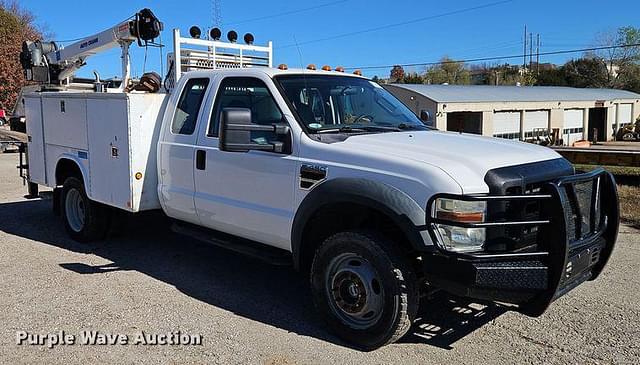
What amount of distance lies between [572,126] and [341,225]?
170 ft

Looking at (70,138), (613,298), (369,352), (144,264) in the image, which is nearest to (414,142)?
(369,352)

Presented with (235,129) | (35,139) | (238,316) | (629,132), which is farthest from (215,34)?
(629,132)

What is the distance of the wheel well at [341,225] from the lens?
427cm

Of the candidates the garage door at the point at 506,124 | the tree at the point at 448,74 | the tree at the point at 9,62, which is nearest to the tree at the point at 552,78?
the tree at the point at 448,74

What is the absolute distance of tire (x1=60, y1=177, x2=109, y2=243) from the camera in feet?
23.3

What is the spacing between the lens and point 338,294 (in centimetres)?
441

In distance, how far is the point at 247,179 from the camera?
501 cm

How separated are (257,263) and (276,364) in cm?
248

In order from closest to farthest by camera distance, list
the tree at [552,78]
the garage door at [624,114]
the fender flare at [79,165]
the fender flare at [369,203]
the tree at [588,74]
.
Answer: the fender flare at [369,203] → the fender flare at [79,165] → the garage door at [624,114] → the tree at [588,74] → the tree at [552,78]

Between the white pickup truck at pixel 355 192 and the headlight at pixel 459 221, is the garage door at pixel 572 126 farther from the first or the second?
the headlight at pixel 459 221

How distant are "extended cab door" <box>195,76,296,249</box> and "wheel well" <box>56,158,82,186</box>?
2.57 metres

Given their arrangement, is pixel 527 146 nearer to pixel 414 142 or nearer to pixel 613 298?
pixel 414 142

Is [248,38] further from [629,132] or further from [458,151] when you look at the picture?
[629,132]

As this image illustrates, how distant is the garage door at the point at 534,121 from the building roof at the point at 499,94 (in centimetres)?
111
